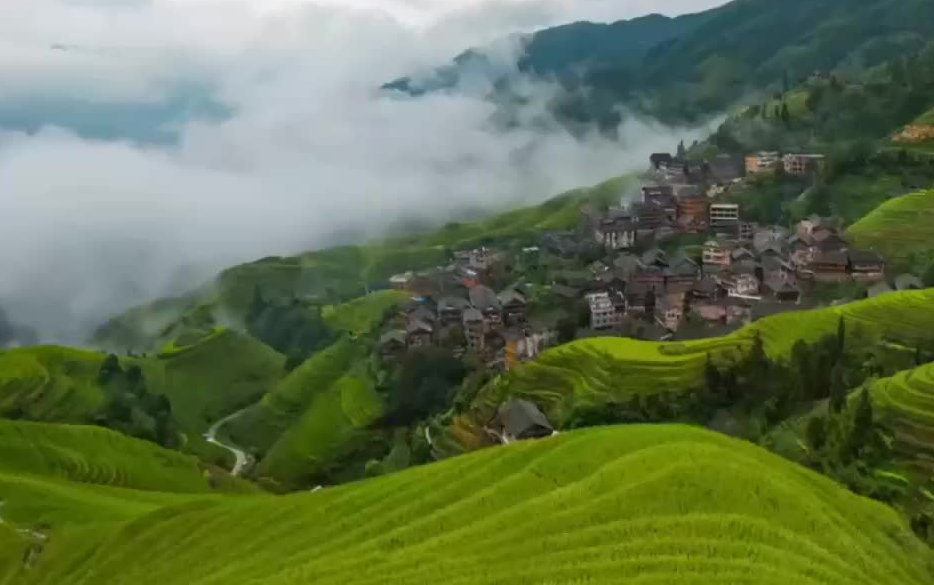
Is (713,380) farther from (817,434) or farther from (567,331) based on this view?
(567,331)

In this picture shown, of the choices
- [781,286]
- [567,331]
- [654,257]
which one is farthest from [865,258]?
[567,331]

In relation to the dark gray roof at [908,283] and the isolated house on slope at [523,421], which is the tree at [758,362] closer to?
the isolated house on slope at [523,421]

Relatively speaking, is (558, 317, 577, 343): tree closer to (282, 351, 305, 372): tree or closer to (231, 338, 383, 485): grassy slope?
(231, 338, 383, 485): grassy slope

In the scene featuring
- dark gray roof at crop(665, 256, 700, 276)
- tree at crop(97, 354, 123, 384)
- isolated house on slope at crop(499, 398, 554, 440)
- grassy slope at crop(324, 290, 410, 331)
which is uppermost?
dark gray roof at crop(665, 256, 700, 276)

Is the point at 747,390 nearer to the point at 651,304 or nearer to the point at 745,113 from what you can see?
the point at 651,304

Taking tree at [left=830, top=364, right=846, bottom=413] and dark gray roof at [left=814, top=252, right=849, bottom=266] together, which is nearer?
tree at [left=830, top=364, right=846, bottom=413]

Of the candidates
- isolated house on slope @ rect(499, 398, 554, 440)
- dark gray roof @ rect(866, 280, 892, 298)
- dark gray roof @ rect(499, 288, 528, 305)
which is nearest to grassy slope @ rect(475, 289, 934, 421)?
isolated house on slope @ rect(499, 398, 554, 440)

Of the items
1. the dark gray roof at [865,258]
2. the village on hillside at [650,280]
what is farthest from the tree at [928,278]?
the dark gray roof at [865,258]
